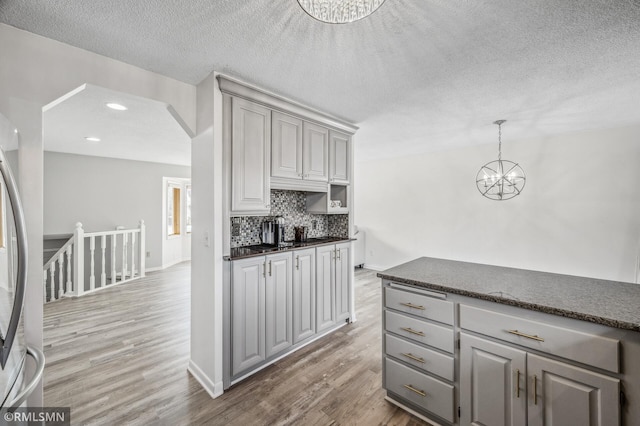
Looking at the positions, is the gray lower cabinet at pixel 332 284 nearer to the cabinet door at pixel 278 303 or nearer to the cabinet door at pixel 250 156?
the cabinet door at pixel 278 303

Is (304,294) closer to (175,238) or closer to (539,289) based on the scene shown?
(539,289)

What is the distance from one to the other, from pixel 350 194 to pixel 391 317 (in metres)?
1.81

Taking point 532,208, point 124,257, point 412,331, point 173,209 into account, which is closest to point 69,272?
point 124,257

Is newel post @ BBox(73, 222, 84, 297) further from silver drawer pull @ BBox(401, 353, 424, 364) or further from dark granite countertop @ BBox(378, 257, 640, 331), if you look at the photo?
silver drawer pull @ BBox(401, 353, 424, 364)

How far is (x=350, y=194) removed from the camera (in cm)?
341

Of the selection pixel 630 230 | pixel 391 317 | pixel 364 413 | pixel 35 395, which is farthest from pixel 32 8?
pixel 630 230

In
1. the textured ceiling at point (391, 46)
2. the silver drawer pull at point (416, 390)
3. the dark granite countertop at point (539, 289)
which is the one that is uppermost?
the textured ceiling at point (391, 46)

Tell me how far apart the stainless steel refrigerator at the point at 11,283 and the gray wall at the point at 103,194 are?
5334 mm

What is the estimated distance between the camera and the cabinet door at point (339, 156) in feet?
10.2

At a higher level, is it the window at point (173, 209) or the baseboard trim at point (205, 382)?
the window at point (173, 209)

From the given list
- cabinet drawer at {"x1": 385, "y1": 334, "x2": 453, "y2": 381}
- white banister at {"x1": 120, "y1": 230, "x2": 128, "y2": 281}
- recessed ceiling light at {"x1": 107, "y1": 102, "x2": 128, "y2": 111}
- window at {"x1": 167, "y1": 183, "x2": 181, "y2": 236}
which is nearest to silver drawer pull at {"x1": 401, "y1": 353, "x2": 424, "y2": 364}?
cabinet drawer at {"x1": 385, "y1": 334, "x2": 453, "y2": 381}

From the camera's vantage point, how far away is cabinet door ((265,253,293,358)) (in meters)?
2.35

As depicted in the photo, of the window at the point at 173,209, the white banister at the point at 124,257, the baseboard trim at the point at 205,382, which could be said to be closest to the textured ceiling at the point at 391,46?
the baseboard trim at the point at 205,382

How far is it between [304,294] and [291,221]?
902 millimetres
